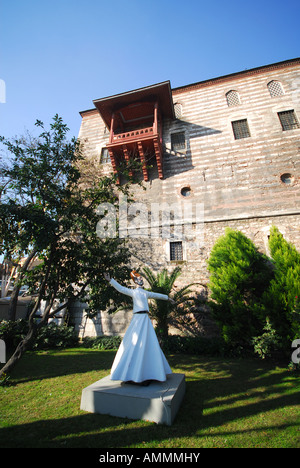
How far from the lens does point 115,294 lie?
17.7ft

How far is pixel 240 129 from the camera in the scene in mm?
12531

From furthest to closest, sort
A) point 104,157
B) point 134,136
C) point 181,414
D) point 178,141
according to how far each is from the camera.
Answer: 1. point 104,157
2. point 178,141
3. point 134,136
4. point 181,414

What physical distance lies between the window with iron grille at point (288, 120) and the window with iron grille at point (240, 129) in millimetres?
1967

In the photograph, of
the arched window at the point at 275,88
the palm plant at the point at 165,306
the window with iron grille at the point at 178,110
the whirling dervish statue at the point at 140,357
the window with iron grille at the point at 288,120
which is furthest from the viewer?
the window with iron grille at the point at 178,110

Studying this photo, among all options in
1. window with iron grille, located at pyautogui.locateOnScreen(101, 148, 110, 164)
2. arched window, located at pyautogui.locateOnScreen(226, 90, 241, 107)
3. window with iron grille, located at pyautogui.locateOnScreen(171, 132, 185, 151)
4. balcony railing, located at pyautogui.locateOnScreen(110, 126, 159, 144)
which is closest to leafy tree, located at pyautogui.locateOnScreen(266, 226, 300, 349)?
window with iron grille, located at pyautogui.locateOnScreen(171, 132, 185, 151)

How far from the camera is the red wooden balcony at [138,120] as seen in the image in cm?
1201

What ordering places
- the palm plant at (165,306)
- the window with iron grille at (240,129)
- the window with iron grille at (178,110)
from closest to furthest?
the palm plant at (165,306) → the window with iron grille at (240,129) → the window with iron grille at (178,110)

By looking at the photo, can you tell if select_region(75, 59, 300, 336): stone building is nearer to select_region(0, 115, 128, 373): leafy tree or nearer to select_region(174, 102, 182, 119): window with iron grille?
select_region(174, 102, 182, 119): window with iron grille

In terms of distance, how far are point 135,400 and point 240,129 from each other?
14343mm

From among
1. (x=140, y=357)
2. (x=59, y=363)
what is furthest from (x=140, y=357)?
(x=59, y=363)

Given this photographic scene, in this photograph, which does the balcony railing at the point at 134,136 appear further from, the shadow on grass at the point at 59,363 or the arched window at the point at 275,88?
the shadow on grass at the point at 59,363

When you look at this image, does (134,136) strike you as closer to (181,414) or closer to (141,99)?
(141,99)

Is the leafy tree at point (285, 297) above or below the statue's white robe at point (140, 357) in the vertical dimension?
above

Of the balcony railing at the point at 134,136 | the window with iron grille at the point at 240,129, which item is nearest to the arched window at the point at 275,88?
the window with iron grille at the point at 240,129
